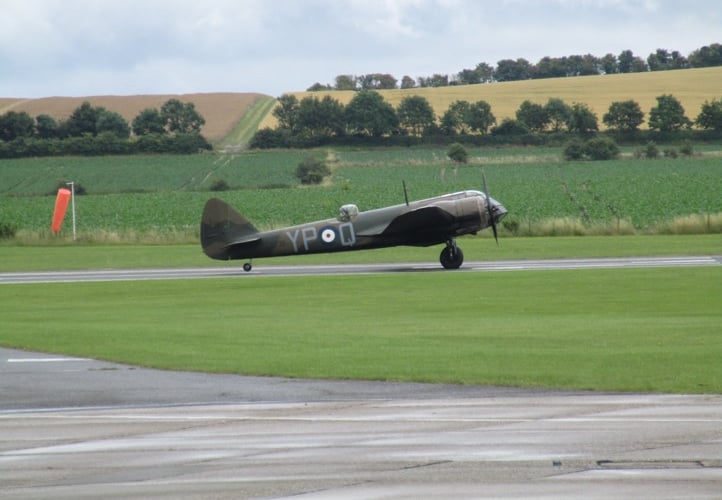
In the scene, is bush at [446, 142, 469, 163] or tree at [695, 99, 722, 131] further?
tree at [695, 99, 722, 131]

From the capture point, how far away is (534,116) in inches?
4190

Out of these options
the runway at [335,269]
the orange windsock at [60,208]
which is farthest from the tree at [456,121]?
the runway at [335,269]

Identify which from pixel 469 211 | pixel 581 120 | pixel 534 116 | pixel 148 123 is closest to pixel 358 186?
pixel 534 116

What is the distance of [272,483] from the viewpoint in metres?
8.98

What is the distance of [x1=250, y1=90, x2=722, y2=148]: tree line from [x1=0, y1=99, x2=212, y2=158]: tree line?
29.0ft

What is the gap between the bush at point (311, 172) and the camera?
276ft

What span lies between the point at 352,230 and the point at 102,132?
80.2m

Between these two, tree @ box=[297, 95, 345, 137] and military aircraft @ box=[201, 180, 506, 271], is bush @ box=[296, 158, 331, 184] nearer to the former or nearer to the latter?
tree @ box=[297, 95, 345, 137]

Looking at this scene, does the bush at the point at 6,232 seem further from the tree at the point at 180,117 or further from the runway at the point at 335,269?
the tree at the point at 180,117

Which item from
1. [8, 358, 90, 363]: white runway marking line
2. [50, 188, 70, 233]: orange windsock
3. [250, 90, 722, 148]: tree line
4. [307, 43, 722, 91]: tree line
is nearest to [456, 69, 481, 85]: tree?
[307, 43, 722, 91]: tree line

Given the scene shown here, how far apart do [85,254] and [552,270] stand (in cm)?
1988

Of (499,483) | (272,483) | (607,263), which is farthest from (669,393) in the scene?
(607,263)

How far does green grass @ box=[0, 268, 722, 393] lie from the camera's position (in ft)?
49.3

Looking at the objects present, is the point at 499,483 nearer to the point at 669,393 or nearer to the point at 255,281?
the point at 669,393
